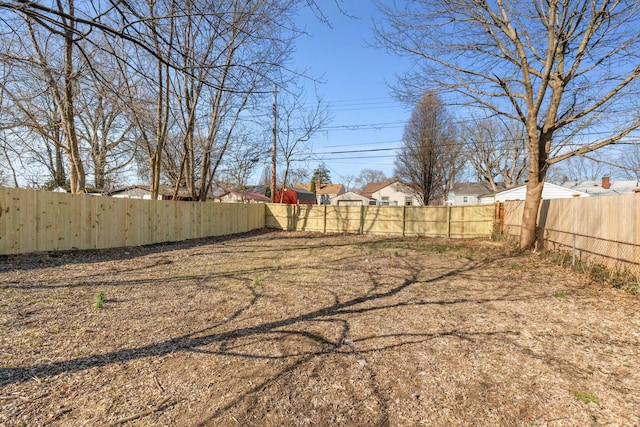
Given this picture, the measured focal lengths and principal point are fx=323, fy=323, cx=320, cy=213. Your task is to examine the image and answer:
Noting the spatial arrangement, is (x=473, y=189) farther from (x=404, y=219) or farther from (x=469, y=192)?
(x=404, y=219)

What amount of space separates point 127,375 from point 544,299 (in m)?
5.04

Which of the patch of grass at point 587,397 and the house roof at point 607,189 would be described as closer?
the patch of grass at point 587,397

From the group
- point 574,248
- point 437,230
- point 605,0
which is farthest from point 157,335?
point 437,230

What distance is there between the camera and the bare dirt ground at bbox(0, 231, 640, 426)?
6.52ft

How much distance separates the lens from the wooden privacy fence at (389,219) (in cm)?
1315

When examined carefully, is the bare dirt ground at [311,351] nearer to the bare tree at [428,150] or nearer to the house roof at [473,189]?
the bare tree at [428,150]

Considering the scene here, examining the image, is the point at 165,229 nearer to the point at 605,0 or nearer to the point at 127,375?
the point at 127,375

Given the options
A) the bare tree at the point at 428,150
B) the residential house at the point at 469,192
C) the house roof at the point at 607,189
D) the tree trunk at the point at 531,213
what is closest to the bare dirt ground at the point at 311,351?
the tree trunk at the point at 531,213

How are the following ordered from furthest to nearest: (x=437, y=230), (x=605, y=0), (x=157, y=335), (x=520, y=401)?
(x=437, y=230), (x=605, y=0), (x=157, y=335), (x=520, y=401)

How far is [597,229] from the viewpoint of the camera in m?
5.96

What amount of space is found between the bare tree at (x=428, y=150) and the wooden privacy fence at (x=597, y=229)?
10.4 meters

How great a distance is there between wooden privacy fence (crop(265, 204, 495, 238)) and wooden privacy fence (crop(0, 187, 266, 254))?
4.70 meters

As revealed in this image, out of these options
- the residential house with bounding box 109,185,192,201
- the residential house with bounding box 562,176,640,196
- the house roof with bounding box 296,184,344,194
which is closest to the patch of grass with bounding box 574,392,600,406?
the residential house with bounding box 109,185,192,201

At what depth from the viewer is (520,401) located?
2127mm
